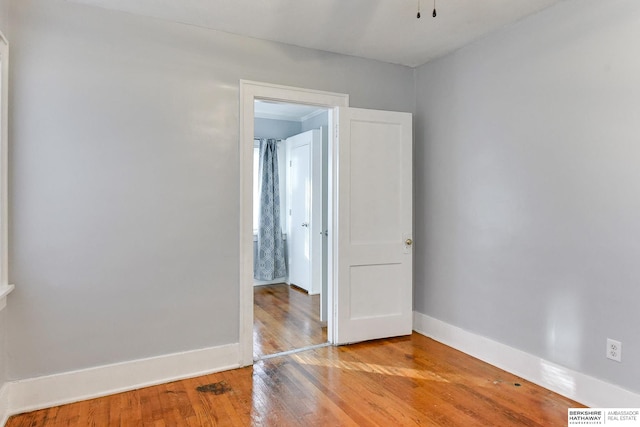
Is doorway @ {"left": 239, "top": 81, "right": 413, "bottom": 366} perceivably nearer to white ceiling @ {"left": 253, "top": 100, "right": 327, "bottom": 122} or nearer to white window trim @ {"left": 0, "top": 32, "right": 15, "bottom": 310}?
white window trim @ {"left": 0, "top": 32, "right": 15, "bottom": 310}

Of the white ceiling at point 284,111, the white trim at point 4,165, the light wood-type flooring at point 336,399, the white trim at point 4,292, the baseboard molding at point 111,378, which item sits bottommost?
the light wood-type flooring at point 336,399

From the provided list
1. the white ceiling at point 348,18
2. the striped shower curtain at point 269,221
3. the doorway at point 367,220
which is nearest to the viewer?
the white ceiling at point 348,18

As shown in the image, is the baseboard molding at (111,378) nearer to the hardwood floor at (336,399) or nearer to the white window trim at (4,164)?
the hardwood floor at (336,399)

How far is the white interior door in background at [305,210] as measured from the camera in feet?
16.9

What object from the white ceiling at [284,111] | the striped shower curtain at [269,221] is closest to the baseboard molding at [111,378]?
the striped shower curtain at [269,221]

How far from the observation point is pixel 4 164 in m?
2.31

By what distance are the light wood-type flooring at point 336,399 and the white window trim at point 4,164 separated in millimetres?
856

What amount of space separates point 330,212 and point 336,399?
1.54 meters

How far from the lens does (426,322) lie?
3.70 metres

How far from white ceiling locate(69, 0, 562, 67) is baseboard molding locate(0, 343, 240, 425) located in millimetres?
2398

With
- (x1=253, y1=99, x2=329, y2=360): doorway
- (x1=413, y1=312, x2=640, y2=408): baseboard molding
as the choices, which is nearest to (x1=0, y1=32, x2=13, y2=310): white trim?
(x1=253, y1=99, x2=329, y2=360): doorway

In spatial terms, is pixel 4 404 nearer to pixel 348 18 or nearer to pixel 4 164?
pixel 4 164

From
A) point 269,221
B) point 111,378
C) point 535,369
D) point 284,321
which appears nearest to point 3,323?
point 111,378

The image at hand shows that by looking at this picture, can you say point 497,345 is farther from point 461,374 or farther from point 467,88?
point 467,88
